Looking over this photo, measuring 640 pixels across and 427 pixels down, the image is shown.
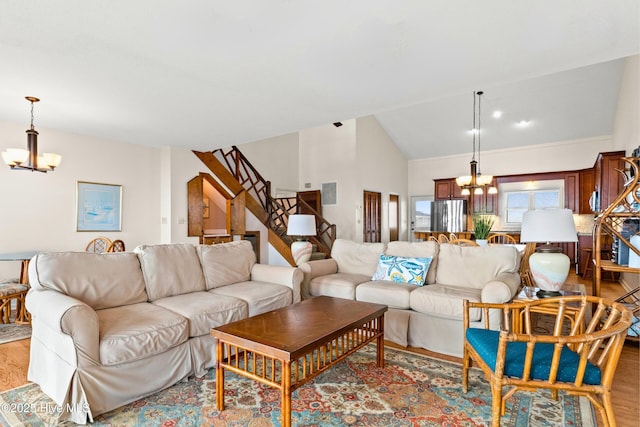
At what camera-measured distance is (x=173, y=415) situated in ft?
6.39

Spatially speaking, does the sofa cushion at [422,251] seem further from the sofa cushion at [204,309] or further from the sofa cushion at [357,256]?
the sofa cushion at [204,309]

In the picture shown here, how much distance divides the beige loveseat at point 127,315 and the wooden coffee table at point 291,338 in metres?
0.44

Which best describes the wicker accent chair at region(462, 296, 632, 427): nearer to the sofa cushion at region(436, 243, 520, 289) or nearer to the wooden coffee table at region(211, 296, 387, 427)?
the wooden coffee table at region(211, 296, 387, 427)

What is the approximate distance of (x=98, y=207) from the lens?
4.99 m

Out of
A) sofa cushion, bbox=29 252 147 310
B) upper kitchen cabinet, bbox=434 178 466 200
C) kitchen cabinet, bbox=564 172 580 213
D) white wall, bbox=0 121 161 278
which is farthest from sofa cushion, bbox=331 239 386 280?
kitchen cabinet, bbox=564 172 580 213

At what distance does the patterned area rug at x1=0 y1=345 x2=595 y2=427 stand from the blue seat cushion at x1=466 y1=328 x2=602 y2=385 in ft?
1.53

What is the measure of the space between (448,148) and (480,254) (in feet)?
19.7

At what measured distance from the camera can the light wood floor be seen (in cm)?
198

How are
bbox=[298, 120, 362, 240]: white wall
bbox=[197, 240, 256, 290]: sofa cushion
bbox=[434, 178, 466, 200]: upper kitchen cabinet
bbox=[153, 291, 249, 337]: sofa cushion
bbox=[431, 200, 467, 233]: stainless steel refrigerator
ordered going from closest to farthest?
bbox=[153, 291, 249, 337]: sofa cushion < bbox=[197, 240, 256, 290]: sofa cushion < bbox=[298, 120, 362, 240]: white wall < bbox=[431, 200, 467, 233]: stainless steel refrigerator < bbox=[434, 178, 466, 200]: upper kitchen cabinet

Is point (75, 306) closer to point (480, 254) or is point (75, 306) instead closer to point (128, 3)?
point (128, 3)

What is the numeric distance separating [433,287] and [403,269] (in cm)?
38

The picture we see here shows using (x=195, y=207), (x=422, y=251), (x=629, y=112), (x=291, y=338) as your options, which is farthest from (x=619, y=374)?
(x=195, y=207)

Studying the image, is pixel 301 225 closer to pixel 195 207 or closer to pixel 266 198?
pixel 195 207

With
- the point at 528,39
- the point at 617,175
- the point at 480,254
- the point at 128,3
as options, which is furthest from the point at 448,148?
the point at 128,3
